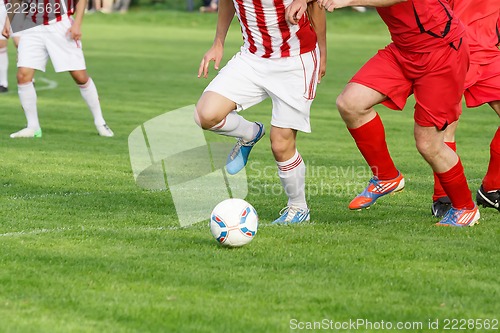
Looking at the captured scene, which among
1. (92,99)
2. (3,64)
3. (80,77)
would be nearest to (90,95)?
(92,99)

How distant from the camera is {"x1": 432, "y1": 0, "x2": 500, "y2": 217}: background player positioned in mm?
7430

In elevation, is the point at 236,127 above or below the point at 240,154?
above

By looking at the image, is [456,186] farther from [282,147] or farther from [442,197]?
[282,147]

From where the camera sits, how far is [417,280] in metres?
5.35

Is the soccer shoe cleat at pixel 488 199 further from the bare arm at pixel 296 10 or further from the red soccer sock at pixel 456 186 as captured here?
the bare arm at pixel 296 10

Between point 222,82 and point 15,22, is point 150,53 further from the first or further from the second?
point 222,82

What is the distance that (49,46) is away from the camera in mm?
11766

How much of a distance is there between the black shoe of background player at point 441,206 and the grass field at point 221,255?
0.48 feet

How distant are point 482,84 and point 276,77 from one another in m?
1.62

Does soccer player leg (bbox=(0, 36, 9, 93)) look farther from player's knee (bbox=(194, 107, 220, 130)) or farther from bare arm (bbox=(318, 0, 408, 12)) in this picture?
bare arm (bbox=(318, 0, 408, 12))

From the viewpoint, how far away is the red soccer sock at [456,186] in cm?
690

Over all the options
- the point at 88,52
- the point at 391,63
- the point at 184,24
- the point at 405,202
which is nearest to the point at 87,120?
the point at 405,202

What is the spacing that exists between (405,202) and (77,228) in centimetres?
279

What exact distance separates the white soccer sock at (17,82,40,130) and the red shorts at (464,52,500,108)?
20.1 ft
